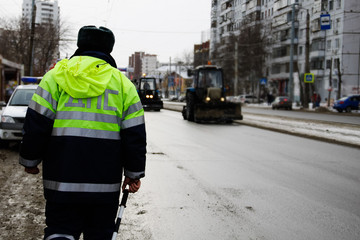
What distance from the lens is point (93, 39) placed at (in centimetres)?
296

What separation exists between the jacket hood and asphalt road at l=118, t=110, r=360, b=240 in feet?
7.01

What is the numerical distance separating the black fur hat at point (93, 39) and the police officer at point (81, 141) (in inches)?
5.8

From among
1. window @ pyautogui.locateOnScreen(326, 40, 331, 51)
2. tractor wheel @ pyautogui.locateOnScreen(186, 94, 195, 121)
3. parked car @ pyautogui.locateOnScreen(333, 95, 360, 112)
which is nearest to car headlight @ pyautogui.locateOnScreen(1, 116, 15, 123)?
tractor wheel @ pyautogui.locateOnScreen(186, 94, 195, 121)

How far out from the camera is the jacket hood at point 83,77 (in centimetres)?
274

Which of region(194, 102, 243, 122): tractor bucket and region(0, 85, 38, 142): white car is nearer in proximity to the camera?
region(0, 85, 38, 142): white car

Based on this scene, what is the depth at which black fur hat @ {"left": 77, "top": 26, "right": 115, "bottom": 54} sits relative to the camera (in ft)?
9.70

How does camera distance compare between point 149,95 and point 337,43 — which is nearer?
point 149,95

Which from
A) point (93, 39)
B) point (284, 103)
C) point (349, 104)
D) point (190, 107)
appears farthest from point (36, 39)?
point (93, 39)

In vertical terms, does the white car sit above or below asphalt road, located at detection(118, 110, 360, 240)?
above

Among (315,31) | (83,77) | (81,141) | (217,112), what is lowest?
(217,112)

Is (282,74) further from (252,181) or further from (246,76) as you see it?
(252,181)

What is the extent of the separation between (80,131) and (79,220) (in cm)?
54

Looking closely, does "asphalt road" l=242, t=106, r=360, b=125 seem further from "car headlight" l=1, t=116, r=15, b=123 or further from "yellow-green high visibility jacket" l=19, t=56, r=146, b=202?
"yellow-green high visibility jacket" l=19, t=56, r=146, b=202

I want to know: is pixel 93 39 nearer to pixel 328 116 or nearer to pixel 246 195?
pixel 246 195
